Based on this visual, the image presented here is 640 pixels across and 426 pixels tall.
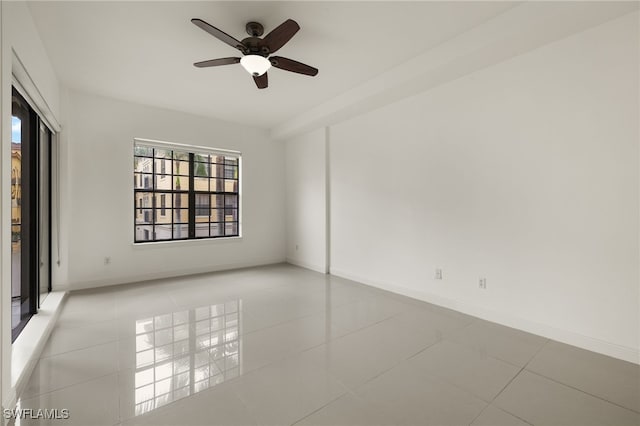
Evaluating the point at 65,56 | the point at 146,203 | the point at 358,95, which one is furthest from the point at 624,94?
the point at 146,203

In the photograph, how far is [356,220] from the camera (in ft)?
15.2

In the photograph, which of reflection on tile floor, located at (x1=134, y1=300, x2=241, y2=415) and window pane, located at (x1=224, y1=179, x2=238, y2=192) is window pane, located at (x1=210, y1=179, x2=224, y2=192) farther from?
reflection on tile floor, located at (x1=134, y1=300, x2=241, y2=415)

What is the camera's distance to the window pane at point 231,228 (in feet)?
18.5

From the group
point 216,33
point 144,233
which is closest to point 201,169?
point 144,233

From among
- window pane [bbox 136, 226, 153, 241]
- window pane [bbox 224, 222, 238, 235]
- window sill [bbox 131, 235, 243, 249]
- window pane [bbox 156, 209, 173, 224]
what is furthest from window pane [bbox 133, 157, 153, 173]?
window pane [bbox 224, 222, 238, 235]

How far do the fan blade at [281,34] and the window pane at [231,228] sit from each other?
3.79m

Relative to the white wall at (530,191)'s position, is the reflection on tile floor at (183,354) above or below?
below

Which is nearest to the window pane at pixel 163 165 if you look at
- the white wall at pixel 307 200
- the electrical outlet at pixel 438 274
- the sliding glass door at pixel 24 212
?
the sliding glass door at pixel 24 212

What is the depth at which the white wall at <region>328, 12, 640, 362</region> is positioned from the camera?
230 centimetres

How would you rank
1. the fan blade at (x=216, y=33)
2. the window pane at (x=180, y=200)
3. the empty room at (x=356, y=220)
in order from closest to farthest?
the empty room at (x=356, y=220) → the fan blade at (x=216, y=33) → the window pane at (x=180, y=200)

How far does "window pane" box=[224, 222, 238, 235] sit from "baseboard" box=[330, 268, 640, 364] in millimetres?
3153

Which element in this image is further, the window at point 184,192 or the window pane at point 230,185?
the window pane at point 230,185

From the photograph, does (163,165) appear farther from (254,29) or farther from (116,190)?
(254,29)

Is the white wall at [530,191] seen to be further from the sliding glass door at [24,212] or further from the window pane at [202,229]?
the sliding glass door at [24,212]
